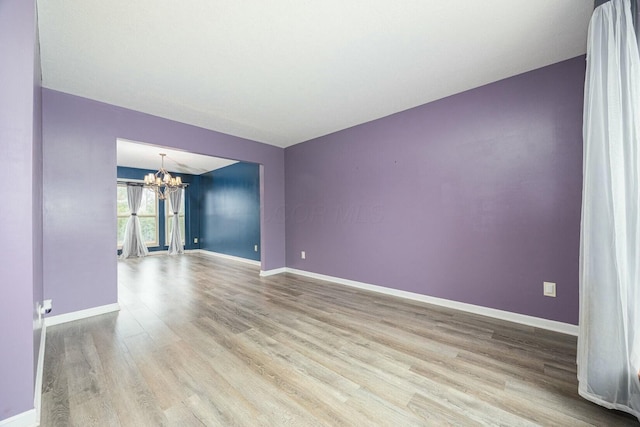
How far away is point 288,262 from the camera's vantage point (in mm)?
4797

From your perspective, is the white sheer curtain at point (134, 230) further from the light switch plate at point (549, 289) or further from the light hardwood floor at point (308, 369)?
the light switch plate at point (549, 289)

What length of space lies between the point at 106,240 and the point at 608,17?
4526 millimetres

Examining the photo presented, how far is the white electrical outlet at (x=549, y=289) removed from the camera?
2.20 metres

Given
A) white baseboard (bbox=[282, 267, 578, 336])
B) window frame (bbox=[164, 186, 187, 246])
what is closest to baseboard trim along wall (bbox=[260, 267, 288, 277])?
white baseboard (bbox=[282, 267, 578, 336])

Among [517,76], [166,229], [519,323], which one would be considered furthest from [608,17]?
[166,229]

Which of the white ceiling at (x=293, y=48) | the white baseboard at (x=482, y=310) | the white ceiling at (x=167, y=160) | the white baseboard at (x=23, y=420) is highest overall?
the white ceiling at (x=167, y=160)

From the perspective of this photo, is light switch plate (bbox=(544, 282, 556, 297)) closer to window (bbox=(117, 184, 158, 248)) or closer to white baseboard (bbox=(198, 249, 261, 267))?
white baseboard (bbox=(198, 249, 261, 267))

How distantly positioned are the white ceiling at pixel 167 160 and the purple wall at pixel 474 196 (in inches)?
133

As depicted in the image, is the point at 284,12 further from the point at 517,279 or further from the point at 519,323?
the point at 519,323

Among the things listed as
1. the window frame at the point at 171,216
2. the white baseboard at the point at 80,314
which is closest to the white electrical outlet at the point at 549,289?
the white baseboard at the point at 80,314

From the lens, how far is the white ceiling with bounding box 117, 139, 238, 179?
4.85 meters

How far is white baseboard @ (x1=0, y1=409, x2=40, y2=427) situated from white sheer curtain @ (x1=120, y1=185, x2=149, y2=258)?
21.0 ft

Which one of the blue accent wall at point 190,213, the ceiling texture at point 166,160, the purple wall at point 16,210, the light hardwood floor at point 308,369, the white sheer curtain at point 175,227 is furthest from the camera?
the blue accent wall at point 190,213

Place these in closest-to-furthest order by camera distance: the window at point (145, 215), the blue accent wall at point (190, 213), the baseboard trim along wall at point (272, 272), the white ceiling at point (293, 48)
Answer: the white ceiling at point (293, 48) → the baseboard trim along wall at point (272, 272) → the window at point (145, 215) → the blue accent wall at point (190, 213)
